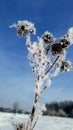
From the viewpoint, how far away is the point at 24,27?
866 centimetres

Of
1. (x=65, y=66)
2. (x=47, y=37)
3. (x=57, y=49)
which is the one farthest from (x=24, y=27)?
(x=65, y=66)

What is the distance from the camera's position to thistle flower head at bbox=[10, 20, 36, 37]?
8.63 m

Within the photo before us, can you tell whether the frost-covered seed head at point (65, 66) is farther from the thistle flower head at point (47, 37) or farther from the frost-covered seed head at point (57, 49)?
the thistle flower head at point (47, 37)

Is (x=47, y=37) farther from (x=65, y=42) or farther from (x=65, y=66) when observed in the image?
(x=65, y=66)

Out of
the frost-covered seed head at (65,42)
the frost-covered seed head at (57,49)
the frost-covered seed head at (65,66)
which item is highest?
the frost-covered seed head at (65,42)

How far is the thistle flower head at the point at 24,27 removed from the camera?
28.3ft

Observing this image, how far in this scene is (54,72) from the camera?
8617 mm

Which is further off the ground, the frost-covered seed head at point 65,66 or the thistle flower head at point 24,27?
the thistle flower head at point 24,27

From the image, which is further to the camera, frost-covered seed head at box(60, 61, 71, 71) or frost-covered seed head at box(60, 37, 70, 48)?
frost-covered seed head at box(60, 61, 71, 71)

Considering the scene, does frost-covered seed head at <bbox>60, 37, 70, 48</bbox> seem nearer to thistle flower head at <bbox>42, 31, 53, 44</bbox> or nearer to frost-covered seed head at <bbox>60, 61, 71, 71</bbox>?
thistle flower head at <bbox>42, 31, 53, 44</bbox>

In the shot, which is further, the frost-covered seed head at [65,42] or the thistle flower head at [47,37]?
the thistle flower head at [47,37]

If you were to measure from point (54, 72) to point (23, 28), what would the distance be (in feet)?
4.47

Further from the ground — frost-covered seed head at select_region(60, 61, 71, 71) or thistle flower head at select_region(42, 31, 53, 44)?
thistle flower head at select_region(42, 31, 53, 44)

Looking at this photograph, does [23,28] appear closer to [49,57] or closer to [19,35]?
[19,35]
